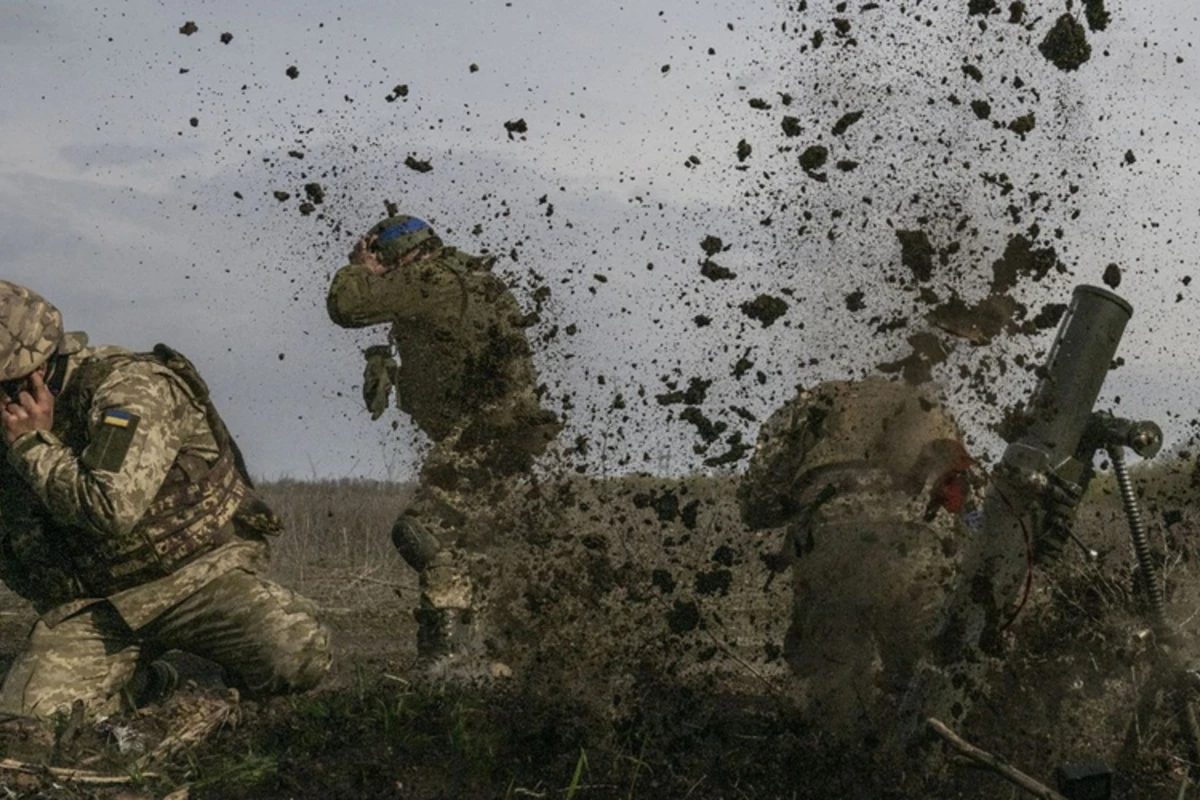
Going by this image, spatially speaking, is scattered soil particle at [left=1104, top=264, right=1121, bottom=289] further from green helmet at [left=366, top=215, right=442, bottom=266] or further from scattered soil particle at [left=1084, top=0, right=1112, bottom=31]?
green helmet at [left=366, top=215, right=442, bottom=266]

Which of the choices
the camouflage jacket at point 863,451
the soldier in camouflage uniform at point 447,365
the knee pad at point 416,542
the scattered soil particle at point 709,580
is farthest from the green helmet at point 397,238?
the scattered soil particle at point 709,580

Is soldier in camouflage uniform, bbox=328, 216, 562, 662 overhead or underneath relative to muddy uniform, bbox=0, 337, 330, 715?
overhead

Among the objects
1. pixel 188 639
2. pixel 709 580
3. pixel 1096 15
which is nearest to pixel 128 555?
pixel 188 639

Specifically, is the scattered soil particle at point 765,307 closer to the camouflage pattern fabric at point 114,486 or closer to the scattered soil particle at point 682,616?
the scattered soil particle at point 682,616

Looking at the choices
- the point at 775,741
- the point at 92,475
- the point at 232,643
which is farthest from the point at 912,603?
the point at 92,475

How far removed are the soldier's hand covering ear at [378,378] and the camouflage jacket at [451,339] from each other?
1 cm

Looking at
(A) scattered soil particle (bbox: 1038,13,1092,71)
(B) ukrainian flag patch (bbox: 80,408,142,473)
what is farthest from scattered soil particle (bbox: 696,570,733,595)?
(A) scattered soil particle (bbox: 1038,13,1092,71)

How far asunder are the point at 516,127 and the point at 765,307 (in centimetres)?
142

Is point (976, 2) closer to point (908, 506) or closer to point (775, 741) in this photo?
point (908, 506)

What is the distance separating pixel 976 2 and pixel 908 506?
76.6 inches

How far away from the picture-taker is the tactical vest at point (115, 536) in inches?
236

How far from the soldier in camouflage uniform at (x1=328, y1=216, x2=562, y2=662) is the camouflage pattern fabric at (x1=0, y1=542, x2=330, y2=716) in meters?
1.21

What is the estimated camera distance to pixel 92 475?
559 cm

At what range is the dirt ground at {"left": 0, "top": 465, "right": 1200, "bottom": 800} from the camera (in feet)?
→ 16.1
